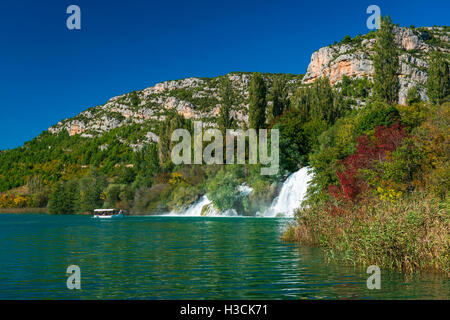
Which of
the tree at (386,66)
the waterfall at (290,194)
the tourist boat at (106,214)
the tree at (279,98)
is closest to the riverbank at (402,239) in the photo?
the waterfall at (290,194)

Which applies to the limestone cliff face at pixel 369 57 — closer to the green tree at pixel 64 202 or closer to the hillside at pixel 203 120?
the hillside at pixel 203 120

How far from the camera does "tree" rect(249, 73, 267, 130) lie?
253 feet

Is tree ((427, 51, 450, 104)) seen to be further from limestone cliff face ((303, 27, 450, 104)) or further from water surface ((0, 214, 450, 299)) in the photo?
water surface ((0, 214, 450, 299))

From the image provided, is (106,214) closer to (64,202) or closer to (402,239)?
(64,202)

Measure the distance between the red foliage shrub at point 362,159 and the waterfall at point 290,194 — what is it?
25245 millimetres

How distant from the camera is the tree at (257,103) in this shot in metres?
77.2

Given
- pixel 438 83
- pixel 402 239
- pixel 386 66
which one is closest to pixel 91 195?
pixel 386 66

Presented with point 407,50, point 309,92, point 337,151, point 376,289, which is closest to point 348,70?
point 407,50

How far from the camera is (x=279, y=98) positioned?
82375 mm

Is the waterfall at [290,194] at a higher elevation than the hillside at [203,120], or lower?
lower

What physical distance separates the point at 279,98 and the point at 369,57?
75829mm

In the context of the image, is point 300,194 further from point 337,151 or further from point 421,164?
point 421,164

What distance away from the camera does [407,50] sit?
505ft

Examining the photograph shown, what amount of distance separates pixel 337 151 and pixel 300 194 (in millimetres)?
24381
